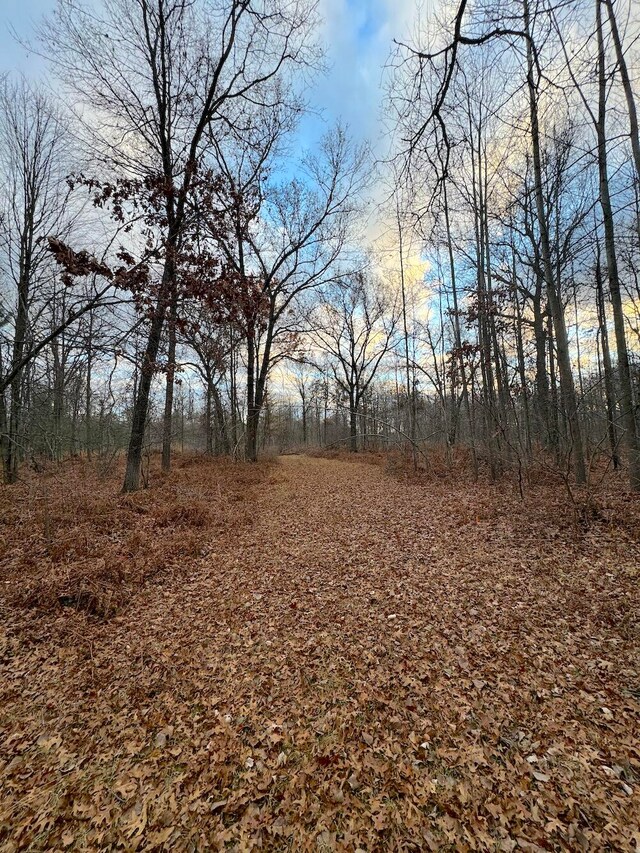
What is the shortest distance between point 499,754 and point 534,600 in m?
1.97

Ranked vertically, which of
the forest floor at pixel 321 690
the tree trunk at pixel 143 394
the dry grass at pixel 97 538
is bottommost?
the forest floor at pixel 321 690

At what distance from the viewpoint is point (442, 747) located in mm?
2012

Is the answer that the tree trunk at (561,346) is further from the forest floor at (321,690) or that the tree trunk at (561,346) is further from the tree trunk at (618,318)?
the forest floor at (321,690)

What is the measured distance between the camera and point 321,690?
2.51 m

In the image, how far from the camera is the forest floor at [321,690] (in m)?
1.65

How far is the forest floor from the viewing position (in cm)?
165

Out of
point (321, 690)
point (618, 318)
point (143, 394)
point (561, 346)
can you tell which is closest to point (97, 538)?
point (143, 394)

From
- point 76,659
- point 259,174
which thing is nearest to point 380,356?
point 259,174

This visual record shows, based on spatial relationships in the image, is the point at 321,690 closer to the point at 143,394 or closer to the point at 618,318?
the point at 143,394

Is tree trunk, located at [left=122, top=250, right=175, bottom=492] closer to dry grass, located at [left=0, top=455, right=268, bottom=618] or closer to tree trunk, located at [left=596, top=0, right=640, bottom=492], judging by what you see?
dry grass, located at [left=0, top=455, right=268, bottom=618]

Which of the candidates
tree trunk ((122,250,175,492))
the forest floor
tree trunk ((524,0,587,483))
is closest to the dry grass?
the forest floor

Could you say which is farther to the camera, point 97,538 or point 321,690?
point 97,538

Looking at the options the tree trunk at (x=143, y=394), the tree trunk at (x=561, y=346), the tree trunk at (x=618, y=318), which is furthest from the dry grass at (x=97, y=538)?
the tree trunk at (x=618, y=318)

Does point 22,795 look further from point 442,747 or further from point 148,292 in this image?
point 148,292
